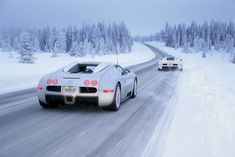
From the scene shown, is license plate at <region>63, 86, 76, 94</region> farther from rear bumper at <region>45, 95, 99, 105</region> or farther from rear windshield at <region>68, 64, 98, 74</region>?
rear windshield at <region>68, 64, 98, 74</region>

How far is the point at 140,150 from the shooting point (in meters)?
4.18

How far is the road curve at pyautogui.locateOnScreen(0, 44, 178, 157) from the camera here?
4.11 m

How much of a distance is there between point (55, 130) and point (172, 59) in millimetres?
21326

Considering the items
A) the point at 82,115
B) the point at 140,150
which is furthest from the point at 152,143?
the point at 82,115

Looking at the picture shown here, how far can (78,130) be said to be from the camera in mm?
5246

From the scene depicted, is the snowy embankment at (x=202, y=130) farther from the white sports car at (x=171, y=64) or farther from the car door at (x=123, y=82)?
the white sports car at (x=171, y=64)

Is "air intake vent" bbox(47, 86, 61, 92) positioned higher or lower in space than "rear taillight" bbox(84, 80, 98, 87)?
lower

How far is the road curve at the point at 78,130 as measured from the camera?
13.5 feet

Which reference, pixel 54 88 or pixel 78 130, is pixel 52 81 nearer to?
pixel 54 88

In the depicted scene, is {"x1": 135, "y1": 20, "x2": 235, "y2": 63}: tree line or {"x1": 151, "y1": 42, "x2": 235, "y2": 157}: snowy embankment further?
{"x1": 135, "y1": 20, "x2": 235, "y2": 63}: tree line

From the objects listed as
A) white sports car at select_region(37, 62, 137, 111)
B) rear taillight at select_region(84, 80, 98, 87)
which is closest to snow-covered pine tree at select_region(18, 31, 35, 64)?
white sports car at select_region(37, 62, 137, 111)

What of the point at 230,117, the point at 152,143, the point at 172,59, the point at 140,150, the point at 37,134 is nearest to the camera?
the point at 140,150

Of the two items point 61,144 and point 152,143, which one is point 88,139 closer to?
point 61,144

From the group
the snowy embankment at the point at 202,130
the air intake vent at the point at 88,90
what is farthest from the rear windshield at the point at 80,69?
the snowy embankment at the point at 202,130
